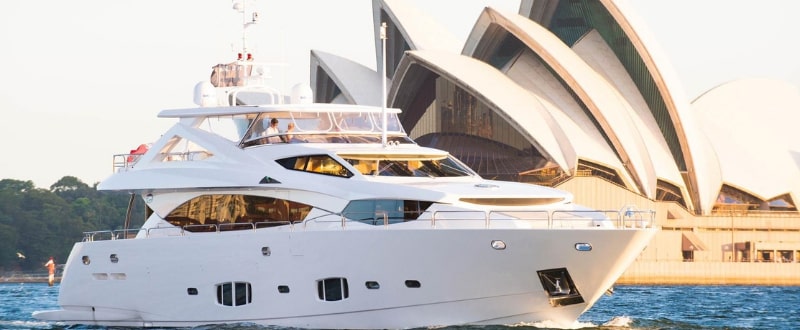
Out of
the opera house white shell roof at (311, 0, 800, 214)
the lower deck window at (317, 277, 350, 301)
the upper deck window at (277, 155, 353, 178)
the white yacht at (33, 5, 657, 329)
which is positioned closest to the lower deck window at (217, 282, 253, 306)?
the white yacht at (33, 5, 657, 329)

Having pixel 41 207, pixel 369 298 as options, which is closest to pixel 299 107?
pixel 369 298

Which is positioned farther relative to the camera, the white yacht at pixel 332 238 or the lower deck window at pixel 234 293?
the lower deck window at pixel 234 293

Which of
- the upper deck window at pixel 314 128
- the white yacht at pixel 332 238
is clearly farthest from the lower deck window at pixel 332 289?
the upper deck window at pixel 314 128

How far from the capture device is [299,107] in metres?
26.9

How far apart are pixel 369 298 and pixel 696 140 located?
3604cm

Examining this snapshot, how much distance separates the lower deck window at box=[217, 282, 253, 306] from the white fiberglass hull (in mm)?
88

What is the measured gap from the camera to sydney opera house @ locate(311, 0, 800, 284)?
185 feet

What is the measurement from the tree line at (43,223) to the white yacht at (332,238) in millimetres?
46763

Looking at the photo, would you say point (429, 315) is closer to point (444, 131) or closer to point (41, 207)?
point (444, 131)

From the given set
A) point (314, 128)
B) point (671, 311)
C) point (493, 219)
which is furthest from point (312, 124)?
point (671, 311)

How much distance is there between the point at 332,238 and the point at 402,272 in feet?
4.14

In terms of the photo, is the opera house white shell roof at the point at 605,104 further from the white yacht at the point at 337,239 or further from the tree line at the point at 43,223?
the white yacht at the point at 337,239

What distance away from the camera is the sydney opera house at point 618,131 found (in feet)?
185

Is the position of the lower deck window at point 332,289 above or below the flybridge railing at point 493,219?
below
